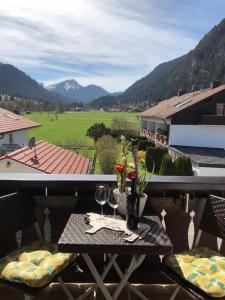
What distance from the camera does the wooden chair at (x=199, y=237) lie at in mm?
1934

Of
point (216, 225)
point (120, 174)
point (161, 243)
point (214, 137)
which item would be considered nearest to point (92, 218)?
point (120, 174)

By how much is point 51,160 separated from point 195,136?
11426mm

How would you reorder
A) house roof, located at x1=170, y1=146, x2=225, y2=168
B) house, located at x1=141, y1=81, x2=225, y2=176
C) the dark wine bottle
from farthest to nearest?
house, located at x1=141, y1=81, x2=225, y2=176 < house roof, located at x1=170, y1=146, x2=225, y2=168 < the dark wine bottle

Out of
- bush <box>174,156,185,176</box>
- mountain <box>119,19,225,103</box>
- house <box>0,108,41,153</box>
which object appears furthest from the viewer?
mountain <box>119,19,225,103</box>

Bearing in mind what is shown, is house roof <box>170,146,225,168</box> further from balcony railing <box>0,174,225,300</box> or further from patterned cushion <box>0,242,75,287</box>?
patterned cushion <box>0,242,75,287</box>

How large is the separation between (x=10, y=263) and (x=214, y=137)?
2139cm

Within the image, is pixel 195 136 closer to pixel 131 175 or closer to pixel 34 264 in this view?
pixel 131 175

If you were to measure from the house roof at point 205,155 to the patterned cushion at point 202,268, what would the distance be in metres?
13.9

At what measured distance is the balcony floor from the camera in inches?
99.8

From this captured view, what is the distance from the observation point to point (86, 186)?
8.43 ft

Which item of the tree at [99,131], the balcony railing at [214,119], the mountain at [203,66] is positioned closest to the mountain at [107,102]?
the mountain at [203,66]

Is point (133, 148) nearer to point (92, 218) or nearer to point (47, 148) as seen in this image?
point (92, 218)

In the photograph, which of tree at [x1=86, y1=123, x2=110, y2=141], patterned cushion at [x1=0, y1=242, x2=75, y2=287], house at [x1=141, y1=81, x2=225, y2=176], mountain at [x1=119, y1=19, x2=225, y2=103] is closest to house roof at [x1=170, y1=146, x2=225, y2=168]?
house at [x1=141, y1=81, x2=225, y2=176]

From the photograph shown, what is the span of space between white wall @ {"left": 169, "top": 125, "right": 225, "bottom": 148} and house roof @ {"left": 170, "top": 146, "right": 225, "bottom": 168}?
1.80 ft
